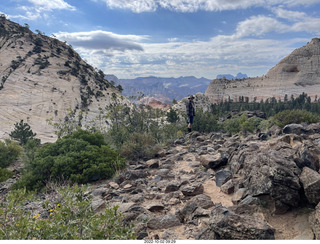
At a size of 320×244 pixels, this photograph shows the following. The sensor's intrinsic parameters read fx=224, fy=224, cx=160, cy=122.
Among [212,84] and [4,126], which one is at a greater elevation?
[212,84]

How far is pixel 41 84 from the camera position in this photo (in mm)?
64688

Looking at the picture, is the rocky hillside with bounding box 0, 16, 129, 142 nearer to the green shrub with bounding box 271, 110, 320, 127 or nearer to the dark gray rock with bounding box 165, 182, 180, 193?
the green shrub with bounding box 271, 110, 320, 127

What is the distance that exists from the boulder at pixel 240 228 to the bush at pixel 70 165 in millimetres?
6439

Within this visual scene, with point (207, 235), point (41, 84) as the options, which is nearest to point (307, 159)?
point (207, 235)

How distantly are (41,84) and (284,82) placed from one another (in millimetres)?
109043

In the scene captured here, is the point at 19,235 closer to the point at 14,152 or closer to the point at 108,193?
the point at 108,193

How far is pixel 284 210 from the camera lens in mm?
4430

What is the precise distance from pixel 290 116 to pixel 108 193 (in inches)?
564

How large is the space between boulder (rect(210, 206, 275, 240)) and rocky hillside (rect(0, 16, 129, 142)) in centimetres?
4221

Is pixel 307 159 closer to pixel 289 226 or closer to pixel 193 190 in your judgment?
pixel 289 226

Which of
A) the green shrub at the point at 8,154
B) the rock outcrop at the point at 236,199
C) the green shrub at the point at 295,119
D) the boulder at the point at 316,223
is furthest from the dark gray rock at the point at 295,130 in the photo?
the green shrub at the point at 8,154

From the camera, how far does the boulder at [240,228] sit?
11.4 feet

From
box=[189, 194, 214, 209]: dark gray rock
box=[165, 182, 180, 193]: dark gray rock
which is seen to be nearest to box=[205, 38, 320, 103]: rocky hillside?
box=[165, 182, 180, 193]: dark gray rock

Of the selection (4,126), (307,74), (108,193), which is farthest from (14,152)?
(307,74)
